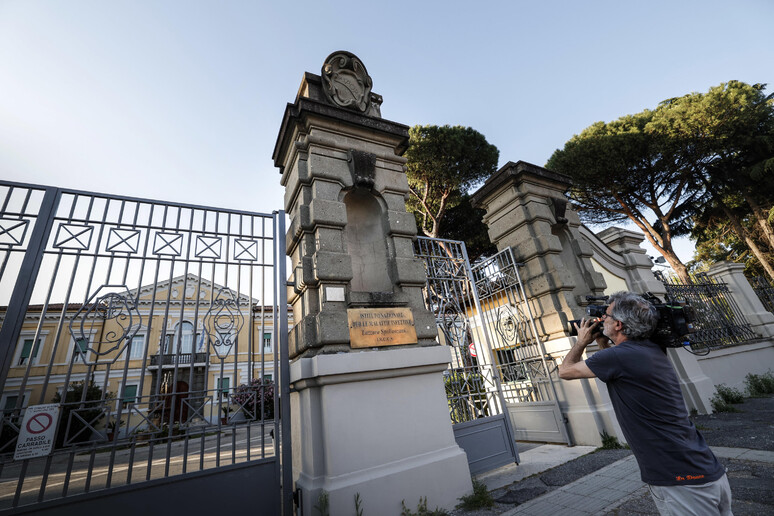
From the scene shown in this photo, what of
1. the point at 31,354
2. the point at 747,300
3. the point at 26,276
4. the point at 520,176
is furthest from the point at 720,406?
the point at 26,276

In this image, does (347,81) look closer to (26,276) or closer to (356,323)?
(356,323)

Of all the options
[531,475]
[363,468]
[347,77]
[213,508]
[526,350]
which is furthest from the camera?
[526,350]

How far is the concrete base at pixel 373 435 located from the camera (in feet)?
10.5

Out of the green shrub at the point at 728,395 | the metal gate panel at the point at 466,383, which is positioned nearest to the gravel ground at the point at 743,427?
the green shrub at the point at 728,395

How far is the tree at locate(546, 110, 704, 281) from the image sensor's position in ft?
47.6

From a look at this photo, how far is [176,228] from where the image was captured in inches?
150

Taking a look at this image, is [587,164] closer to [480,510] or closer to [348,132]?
[348,132]

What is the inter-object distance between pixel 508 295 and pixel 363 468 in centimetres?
434

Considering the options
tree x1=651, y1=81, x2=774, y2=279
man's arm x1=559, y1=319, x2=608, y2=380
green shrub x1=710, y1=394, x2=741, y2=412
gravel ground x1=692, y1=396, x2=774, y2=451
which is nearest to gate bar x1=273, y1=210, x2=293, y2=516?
man's arm x1=559, y1=319, x2=608, y2=380

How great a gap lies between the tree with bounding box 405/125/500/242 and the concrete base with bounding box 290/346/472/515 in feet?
37.4

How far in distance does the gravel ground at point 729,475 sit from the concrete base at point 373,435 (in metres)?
0.49

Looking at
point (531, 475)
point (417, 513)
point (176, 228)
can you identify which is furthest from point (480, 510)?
point (176, 228)

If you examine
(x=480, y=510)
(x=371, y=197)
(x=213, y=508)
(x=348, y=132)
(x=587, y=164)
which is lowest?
(x=480, y=510)

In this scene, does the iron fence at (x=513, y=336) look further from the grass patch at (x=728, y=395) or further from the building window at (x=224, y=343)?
the grass patch at (x=728, y=395)
